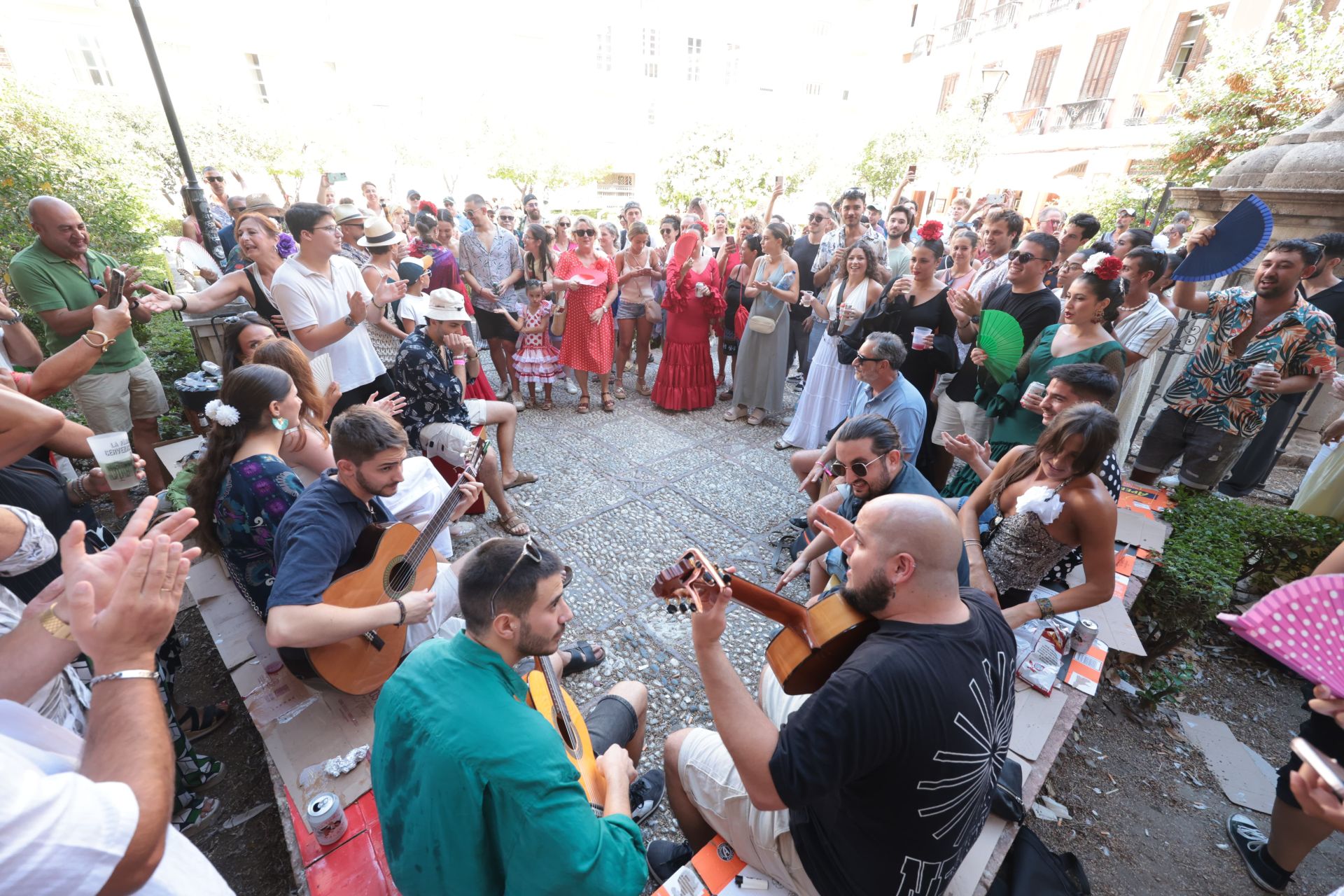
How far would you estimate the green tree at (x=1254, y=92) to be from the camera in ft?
29.0

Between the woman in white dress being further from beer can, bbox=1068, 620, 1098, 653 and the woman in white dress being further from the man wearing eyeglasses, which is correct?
beer can, bbox=1068, 620, 1098, 653

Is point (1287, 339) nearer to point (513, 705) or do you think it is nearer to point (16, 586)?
point (513, 705)

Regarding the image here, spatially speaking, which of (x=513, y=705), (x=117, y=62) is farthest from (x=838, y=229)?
(x=117, y=62)

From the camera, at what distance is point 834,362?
5.60 meters

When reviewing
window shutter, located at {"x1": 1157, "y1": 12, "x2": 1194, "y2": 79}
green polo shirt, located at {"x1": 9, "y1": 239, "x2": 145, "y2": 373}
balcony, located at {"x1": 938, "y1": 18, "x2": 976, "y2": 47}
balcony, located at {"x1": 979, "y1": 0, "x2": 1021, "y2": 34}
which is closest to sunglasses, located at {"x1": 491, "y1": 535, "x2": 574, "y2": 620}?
green polo shirt, located at {"x1": 9, "y1": 239, "x2": 145, "y2": 373}

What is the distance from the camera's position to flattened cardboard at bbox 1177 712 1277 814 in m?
3.02

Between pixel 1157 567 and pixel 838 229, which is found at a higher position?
pixel 838 229

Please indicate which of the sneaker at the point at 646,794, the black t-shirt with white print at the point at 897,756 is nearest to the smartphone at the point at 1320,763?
the black t-shirt with white print at the point at 897,756

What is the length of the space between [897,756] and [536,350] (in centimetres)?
610

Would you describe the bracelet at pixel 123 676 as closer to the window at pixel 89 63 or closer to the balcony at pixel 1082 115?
the balcony at pixel 1082 115

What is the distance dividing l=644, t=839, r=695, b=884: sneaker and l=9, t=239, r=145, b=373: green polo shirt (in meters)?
4.52

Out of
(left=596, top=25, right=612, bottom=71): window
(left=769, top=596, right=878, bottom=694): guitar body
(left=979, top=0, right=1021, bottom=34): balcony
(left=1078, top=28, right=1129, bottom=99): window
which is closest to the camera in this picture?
(left=769, top=596, right=878, bottom=694): guitar body

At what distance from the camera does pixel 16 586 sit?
204 cm

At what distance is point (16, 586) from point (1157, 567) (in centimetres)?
567
